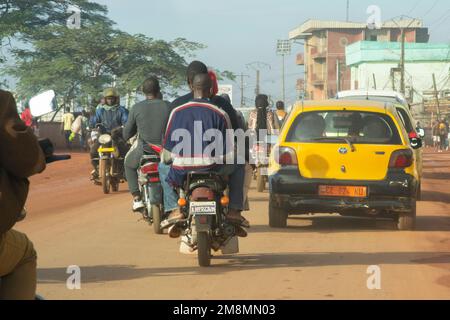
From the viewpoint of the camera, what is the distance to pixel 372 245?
1073cm

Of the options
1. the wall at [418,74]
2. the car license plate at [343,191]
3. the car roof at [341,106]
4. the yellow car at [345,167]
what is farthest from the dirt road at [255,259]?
the wall at [418,74]

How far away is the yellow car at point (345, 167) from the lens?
11.8m

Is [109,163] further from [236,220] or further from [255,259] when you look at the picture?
[236,220]

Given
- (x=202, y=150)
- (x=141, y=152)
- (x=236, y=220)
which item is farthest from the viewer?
(x=141, y=152)

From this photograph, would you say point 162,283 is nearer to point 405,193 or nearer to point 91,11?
point 405,193

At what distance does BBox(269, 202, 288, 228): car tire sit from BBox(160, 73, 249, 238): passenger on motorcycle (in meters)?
3.12

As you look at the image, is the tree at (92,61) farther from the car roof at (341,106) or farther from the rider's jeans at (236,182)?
the rider's jeans at (236,182)

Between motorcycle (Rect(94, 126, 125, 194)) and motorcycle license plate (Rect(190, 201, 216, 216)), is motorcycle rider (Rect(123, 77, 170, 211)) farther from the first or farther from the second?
motorcycle (Rect(94, 126, 125, 194))

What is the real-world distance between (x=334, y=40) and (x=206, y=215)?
4030 inches

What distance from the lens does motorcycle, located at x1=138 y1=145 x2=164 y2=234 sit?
1135cm

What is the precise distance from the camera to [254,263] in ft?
30.6

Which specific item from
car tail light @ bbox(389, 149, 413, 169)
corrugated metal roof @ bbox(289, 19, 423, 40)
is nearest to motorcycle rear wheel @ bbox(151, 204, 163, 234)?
car tail light @ bbox(389, 149, 413, 169)

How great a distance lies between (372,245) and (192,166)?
280 cm

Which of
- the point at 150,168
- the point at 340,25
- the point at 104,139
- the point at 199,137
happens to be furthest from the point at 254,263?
the point at 340,25
